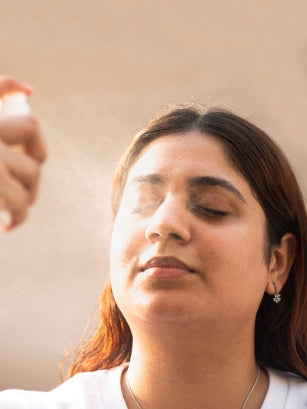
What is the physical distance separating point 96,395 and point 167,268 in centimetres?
37

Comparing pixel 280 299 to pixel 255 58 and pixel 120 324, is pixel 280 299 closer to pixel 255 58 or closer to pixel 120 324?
pixel 120 324

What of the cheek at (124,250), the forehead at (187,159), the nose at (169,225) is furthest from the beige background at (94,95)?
the nose at (169,225)

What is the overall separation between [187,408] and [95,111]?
35.1 inches

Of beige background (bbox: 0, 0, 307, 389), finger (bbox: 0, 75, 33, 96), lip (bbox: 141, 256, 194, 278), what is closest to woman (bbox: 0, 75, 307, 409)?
lip (bbox: 141, 256, 194, 278)

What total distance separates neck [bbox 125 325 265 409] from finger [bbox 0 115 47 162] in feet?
2.16

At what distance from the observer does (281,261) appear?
1.46 m

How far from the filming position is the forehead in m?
1.30

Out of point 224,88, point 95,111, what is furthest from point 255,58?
point 95,111

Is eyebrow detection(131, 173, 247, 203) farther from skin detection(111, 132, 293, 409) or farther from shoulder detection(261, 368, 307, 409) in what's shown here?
shoulder detection(261, 368, 307, 409)

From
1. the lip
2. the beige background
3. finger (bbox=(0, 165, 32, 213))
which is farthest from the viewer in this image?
the beige background

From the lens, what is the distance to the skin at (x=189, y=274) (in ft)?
3.92

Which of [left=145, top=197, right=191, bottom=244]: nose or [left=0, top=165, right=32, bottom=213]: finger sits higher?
[left=145, top=197, right=191, bottom=244]: nose

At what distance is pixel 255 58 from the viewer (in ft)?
5.98

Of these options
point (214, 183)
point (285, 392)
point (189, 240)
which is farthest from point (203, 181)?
point (285, 392)
